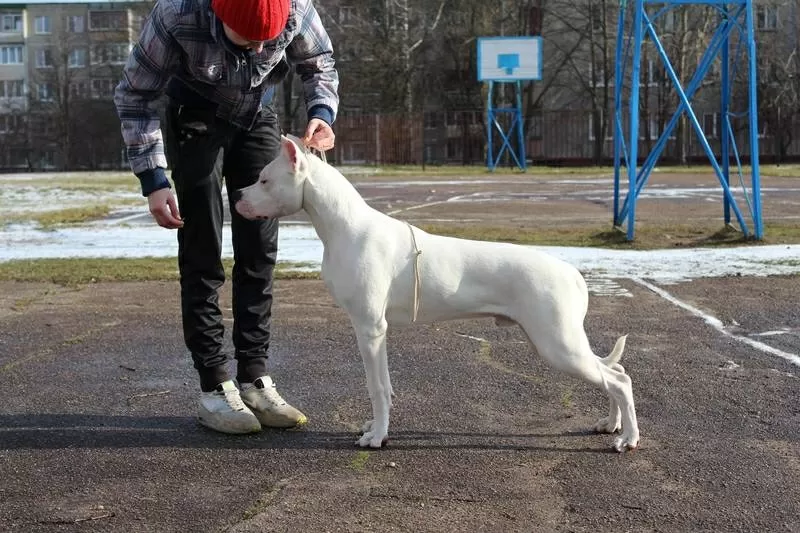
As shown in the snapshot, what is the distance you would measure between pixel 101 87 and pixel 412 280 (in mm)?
69229

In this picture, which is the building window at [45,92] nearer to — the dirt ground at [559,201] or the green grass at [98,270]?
the dirt ground at [559,201]

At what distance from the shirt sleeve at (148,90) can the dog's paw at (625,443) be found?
2264mm

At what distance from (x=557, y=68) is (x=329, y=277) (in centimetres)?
4978

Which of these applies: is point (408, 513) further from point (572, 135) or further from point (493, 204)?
point (572, 135)

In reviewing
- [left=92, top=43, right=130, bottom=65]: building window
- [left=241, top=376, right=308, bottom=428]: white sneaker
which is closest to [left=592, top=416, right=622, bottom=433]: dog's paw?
[left=241, top=376, right=308, bottom=428]: white sneaker

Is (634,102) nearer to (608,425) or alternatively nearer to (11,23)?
(608,425)

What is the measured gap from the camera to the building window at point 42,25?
76.4 m

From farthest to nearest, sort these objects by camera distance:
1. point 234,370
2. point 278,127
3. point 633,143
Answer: point 633,143
point 234,370
point 278,127

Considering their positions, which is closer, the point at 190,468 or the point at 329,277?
the point at 190,468

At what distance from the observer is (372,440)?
4168 mm

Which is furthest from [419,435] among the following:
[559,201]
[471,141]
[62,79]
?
[62,79]


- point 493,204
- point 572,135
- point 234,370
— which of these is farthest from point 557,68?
point 234,370

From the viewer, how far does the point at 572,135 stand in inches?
2014

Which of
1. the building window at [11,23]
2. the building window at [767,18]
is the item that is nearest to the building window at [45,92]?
the building window at [11,23]
